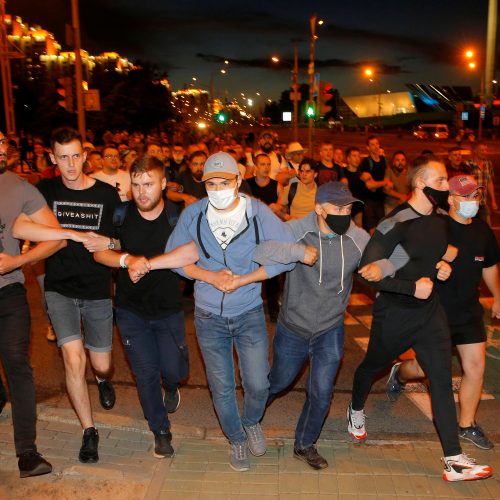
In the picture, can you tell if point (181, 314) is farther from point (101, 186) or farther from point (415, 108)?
point (415, 108)

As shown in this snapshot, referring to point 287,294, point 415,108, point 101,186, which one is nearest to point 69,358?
point 101,186

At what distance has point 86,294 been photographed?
484 centimetres

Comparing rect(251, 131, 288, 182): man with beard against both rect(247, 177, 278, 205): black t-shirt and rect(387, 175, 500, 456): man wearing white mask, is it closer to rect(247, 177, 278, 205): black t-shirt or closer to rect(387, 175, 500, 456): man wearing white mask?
rect(247, 177, 278, 205): black t-shirt

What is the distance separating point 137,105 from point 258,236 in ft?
128

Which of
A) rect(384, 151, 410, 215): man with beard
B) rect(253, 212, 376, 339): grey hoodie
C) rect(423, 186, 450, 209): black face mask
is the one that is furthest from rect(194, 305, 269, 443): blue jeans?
rect(384, 151, 410, 215): man with beard

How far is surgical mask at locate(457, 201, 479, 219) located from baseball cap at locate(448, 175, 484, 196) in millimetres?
74

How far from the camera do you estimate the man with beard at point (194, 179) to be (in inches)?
351

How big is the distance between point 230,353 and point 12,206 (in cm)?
175

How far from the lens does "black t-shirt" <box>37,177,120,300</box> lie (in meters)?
4.82

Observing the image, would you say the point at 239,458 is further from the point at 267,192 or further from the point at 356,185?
the point at 356,185

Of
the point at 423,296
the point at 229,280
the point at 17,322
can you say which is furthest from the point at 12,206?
the point at 423,296

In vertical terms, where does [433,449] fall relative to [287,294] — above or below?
below

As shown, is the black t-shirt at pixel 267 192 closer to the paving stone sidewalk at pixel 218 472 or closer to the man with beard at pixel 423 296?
the man with beard at pixel 423 296

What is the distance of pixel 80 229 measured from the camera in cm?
485
